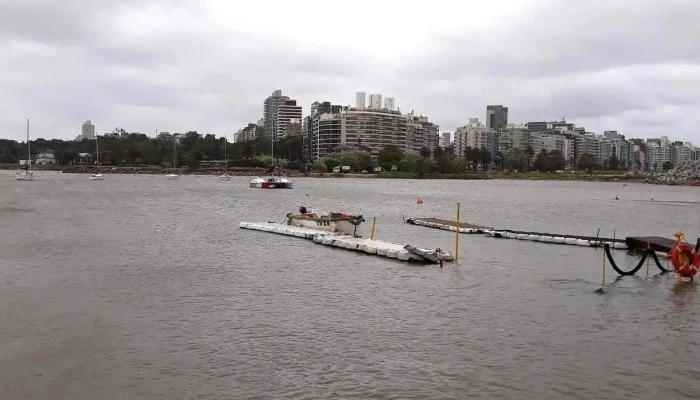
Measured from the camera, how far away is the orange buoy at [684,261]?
27956 mm

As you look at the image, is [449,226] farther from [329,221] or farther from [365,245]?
[365,245]

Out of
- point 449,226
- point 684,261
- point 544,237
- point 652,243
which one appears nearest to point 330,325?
point 684,261

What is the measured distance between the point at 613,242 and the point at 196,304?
93.2ft

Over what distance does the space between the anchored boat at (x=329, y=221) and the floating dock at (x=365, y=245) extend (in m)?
0.62

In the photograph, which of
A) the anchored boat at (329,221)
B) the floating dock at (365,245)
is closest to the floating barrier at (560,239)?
the anchored boat at (329,221)

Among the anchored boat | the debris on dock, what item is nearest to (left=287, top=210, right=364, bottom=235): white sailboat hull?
the anchored boat

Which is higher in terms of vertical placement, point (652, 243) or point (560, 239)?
point (652, 243)

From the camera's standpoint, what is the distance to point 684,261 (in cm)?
2816

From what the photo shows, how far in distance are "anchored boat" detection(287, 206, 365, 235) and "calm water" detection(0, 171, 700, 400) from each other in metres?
4.19

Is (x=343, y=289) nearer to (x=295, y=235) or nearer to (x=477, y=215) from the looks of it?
(x=295, y=235)

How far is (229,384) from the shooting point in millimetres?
15102

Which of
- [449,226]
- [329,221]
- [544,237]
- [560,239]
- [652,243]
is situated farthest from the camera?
[449,226]

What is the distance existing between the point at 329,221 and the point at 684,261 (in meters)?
22.1

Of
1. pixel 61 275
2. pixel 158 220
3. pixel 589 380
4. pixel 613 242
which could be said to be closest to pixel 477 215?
pixel 613 242
